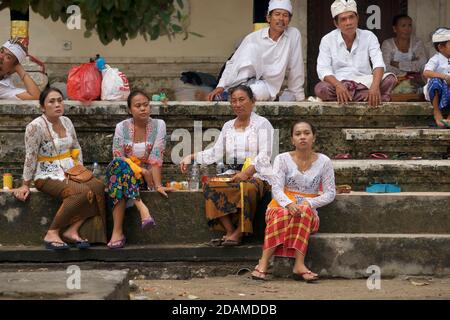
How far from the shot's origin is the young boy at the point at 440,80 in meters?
9.88

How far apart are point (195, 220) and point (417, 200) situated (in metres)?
1.71

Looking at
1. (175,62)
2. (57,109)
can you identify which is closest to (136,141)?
(57,109)

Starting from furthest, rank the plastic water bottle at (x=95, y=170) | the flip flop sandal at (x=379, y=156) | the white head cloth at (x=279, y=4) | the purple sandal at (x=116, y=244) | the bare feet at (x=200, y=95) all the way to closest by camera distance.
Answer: the bare feet at (x=200, y=95) → the white head cloth at (x=279, y=4) → the flip flop sandal at (x=379, y=156) → the plastic water bottle at (x=95, y=170) → the purple sandal at (x=116, y=244)

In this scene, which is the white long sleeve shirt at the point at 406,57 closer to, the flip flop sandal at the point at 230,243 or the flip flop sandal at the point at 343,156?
the flip flop sandal at the point at 343,156

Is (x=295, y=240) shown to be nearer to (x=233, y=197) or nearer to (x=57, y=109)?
(x=233, y=197)

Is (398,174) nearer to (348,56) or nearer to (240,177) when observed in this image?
(240,177)

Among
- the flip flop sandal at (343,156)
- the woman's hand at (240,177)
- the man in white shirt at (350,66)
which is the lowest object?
the woman's hand at (240,177)

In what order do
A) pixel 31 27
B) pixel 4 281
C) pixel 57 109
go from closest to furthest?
pixel 4 281
pixel 57 109
pixel 31 27

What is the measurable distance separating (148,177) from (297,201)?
124 centimetres

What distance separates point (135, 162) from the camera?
348 inches

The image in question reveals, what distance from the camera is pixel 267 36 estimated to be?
10.6 m

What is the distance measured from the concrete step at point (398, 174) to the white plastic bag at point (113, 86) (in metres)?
2.10

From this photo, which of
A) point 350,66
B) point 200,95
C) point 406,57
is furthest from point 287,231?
point 406,57

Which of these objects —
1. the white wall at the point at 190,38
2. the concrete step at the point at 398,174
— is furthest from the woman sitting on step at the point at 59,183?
the white wall at the point at 190,38
